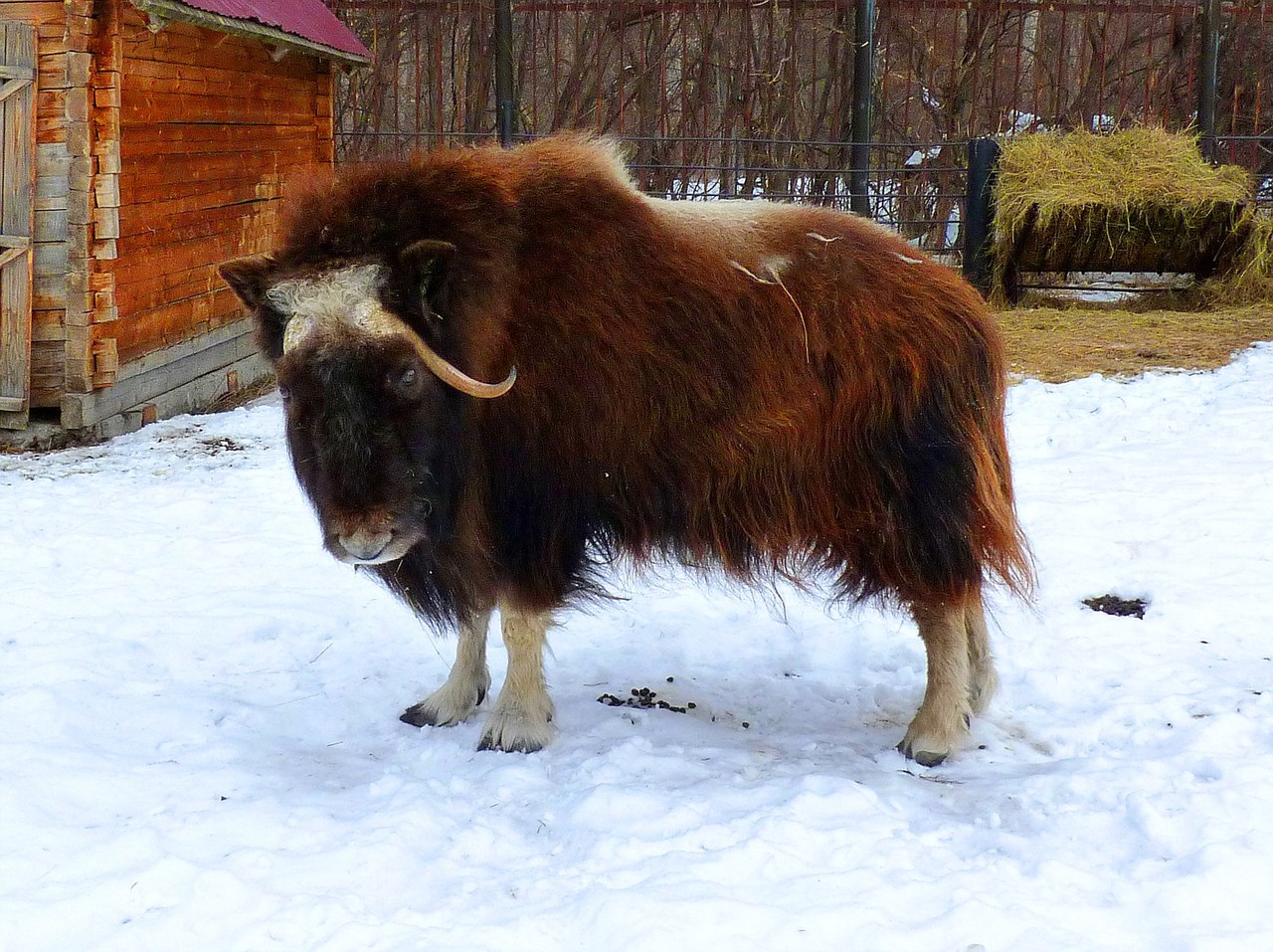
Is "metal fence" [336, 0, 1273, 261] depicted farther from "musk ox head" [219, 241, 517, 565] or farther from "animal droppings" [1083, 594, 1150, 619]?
"musk ox head" [219, 241, 517, 565]

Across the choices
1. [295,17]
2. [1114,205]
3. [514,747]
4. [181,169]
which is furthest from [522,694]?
[1114,205]

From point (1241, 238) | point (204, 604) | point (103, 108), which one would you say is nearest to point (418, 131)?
point (103, 108)

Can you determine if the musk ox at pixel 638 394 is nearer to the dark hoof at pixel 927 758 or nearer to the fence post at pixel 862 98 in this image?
the dark hoof at pixel 927 758

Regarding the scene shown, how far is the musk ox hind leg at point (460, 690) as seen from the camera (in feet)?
11.3

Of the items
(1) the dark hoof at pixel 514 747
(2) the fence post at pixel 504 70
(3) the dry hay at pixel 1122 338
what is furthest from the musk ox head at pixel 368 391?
(2) the fence post at pixel 504 70

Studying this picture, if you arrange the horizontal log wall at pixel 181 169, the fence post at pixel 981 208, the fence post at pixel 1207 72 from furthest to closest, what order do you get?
the fence post at pixel 1207 72 < the fence post at pixel 981 208 < the horizontal log wall at pixel 181 169

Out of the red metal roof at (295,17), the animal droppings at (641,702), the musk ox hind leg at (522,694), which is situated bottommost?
the animal droppings at (641,702)

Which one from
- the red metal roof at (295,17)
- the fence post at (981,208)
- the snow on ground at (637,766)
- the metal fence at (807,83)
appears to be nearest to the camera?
the snow on ground at (637,766)

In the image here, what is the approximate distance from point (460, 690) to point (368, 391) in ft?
3.40

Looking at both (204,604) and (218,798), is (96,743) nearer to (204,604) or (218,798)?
(218,798)

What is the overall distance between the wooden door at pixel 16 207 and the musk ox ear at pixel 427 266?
13.6 ft

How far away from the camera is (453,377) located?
2.84m

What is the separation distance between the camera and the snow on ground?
2.33 m

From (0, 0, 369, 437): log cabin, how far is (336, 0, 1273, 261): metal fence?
3247 millimetres
